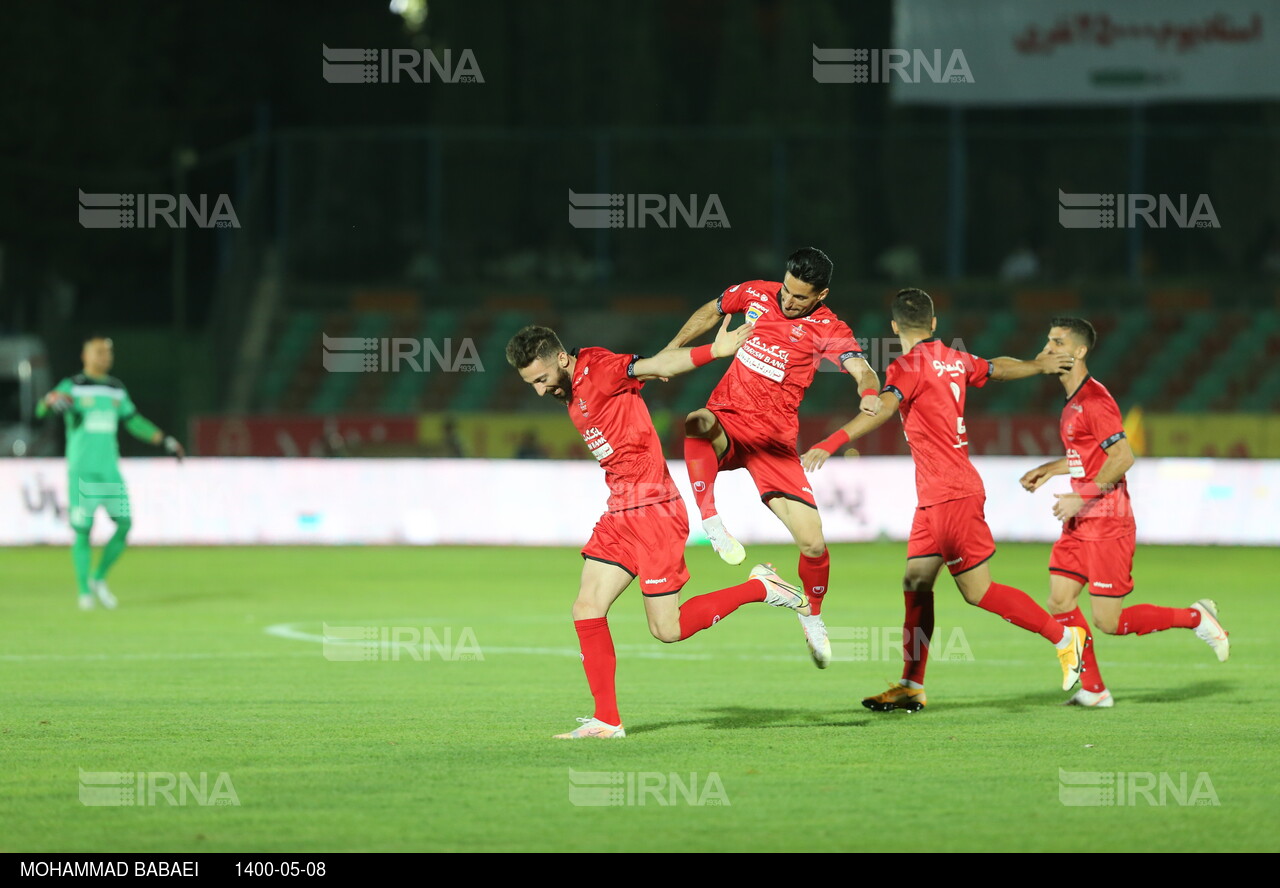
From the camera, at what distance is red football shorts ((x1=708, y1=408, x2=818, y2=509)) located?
10430mm

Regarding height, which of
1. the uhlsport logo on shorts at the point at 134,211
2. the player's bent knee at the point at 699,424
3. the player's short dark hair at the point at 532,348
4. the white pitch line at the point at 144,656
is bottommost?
the white pitch line at the point at 144,656

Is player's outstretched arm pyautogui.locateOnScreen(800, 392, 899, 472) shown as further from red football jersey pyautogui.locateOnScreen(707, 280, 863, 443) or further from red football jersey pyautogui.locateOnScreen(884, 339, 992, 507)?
red football jersey pyautogui.locateOnScreen(707, 280, 863, 443)

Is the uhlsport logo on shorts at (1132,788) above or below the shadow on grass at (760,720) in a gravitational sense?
above

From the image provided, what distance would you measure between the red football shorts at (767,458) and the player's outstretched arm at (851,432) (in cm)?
90

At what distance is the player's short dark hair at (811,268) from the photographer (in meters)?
9.60

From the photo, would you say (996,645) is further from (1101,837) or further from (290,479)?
(290,479)

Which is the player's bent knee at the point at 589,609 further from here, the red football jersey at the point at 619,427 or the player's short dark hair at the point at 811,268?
the player's short dark hair at the point at 811,268

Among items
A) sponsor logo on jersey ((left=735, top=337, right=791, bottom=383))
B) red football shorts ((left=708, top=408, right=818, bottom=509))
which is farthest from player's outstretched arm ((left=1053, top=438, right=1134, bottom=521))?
sponsor logo on jersey ((left=735, top=337, right=791, bottom=383))

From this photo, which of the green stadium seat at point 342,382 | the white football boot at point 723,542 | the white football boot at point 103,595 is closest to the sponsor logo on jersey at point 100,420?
the white football boot at point 103,595

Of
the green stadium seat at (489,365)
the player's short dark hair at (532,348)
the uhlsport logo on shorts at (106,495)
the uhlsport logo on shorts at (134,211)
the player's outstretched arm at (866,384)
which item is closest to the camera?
the player's short dark hair at (532,348)

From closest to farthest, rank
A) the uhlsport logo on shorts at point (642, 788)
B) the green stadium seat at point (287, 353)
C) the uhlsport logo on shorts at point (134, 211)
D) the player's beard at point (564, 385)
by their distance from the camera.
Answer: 1. the uhlsport logo on shorts at point (642, 788)
2. the player's beard at point (564, 385)
3. the green stadium seat at point (287, 353)
4. the uhlsport logo on shorts at point (134, 211)

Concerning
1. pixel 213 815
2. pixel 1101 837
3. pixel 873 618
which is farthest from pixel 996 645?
pixel 213 815

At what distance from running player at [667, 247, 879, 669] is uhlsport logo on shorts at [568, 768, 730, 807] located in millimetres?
2380

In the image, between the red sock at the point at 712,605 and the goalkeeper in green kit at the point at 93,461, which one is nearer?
the red sock at the point at 712,605
